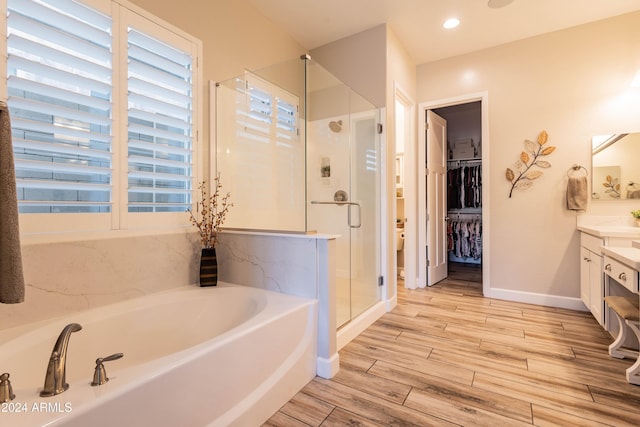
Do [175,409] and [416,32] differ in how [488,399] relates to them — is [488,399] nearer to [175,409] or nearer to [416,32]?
[175,409]

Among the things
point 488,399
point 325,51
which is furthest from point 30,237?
point 325,51

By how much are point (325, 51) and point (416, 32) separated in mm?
1003

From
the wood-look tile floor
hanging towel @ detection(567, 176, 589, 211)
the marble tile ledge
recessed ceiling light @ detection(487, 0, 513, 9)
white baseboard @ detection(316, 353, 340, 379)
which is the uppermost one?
recessed ceiling light @ detection(487, 0, 513, 9)

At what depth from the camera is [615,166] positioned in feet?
9.82

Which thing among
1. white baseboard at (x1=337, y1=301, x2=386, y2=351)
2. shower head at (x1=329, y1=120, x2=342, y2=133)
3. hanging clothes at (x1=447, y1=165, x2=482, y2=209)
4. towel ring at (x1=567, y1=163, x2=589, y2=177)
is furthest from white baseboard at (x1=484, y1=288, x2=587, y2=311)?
shower head at (x1=329, y1=120, x2=342, y2=133)

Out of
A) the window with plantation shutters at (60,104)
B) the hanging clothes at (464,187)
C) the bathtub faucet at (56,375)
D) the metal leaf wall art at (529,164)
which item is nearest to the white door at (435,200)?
the metal leaf wall art at (529,164)

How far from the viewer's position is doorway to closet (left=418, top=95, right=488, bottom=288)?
402cm

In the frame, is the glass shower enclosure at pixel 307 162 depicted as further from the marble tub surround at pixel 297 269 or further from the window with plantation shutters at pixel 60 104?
the window with plantation shutters at pixel 60 104

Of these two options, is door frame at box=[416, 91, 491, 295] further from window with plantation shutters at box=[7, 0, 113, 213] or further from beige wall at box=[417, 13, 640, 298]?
window with plantation shutters at box=[7, 0, 113, 213]

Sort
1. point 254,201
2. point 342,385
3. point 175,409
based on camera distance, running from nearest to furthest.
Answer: point 175,409, point 342,385, point 254,201

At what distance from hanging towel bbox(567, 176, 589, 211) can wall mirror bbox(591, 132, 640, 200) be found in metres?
0.08

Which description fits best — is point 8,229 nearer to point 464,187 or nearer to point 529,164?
point 529,164

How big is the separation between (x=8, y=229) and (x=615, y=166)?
442 centimetres

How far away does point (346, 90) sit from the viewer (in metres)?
2.99
